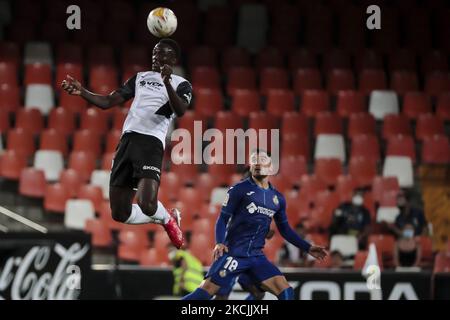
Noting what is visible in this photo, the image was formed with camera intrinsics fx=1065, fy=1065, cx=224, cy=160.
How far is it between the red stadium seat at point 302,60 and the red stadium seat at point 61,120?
3160 mm

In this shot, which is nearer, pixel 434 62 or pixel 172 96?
pixel 172 96

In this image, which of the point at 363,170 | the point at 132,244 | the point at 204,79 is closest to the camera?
the point at 132,244

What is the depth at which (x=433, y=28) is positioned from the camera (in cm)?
1534

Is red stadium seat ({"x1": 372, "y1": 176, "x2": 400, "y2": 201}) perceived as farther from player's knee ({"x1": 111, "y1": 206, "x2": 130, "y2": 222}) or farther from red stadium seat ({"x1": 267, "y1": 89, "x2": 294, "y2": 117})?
player's knee ({"x1": 111, "y1": 206, "x2": 130, "y2": 222})

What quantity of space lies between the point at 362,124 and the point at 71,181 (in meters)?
3.76

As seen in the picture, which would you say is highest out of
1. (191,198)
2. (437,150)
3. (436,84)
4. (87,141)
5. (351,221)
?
(436,84)

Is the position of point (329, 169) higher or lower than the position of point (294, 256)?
higher

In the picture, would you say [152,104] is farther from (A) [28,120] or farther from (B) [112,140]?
(A) [28,120]

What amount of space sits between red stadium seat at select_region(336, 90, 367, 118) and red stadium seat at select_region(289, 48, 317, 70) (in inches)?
29.0

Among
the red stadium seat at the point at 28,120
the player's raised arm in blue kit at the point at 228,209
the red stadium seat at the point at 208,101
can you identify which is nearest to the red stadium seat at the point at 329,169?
the red stadium seat at the point at 208,101

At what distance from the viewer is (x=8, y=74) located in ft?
46.3

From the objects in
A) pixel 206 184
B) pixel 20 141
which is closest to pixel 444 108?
pixel 206 184

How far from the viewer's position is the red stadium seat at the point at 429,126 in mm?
13711
